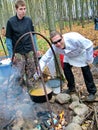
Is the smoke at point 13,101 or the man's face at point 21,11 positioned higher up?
the man's face at point 21,11

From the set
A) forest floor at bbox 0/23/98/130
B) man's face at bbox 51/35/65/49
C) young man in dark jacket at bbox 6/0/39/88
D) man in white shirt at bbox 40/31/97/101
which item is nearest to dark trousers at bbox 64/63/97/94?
man in white shirt at bbox 40/31/97/101

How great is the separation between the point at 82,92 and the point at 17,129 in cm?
215

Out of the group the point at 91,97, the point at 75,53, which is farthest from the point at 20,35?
the point at 91,97

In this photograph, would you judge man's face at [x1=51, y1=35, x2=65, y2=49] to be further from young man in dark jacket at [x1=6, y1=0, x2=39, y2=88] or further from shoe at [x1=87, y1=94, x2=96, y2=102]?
shoe at [x1=87, y1=94, x2=96, y2=102]

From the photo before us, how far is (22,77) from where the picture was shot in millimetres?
5570

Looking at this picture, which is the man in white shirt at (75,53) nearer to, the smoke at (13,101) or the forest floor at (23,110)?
the forest floor at (23,110)

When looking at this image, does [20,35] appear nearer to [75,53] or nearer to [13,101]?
[75,53]

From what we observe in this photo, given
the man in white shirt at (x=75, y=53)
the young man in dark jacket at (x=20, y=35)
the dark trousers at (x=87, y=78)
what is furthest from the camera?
the dark trousers at (x=87, y=78)

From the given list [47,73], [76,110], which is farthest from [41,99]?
[47,73]

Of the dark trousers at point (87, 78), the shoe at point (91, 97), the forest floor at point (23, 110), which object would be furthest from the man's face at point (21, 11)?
the shoe at point (91, 97)

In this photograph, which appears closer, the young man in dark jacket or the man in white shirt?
the man in white shirt

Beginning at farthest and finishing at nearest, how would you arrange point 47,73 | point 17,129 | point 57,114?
1. point 47,73
2. point 57,114
3. point 17,129

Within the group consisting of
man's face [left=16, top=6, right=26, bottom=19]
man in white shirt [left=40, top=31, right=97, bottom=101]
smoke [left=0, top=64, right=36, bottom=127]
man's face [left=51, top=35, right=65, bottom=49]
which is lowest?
smoke [left=0, top=64, right=36, bottom=127]

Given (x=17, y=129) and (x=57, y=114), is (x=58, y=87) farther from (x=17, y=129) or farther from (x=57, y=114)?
(x=17, y=129)
